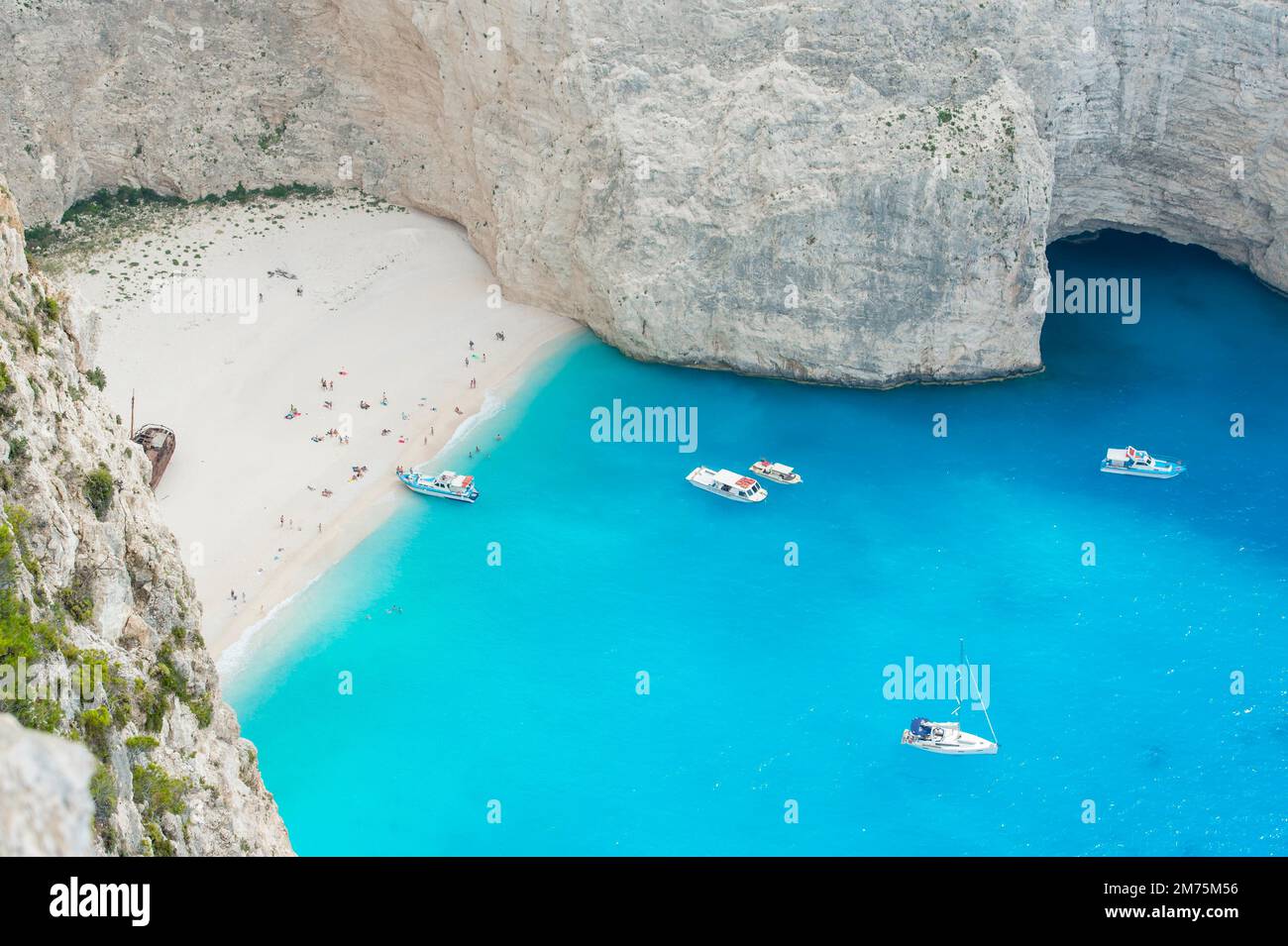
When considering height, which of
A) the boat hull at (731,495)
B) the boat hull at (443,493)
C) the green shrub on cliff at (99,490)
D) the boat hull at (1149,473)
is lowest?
the boat hull at (1149,473)

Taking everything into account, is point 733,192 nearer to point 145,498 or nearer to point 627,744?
point 627,744

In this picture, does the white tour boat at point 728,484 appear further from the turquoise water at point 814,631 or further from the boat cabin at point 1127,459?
the boat cabin at point 1127,459

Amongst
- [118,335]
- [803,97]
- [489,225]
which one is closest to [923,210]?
[803,97]

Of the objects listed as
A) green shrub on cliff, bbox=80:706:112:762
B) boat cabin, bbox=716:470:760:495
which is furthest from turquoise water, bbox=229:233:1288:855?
green shrub on cliff, bbox=80:706:112:762

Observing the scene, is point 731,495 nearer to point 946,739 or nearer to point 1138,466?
point 946,739

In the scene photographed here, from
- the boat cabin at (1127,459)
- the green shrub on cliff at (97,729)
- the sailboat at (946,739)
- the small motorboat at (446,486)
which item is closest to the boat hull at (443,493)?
the small motorboat at (446,486)

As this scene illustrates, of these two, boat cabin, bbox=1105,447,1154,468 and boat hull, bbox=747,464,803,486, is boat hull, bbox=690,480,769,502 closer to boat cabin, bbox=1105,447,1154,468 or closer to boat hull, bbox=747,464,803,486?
boat hull, bbox=747,464,803,486
